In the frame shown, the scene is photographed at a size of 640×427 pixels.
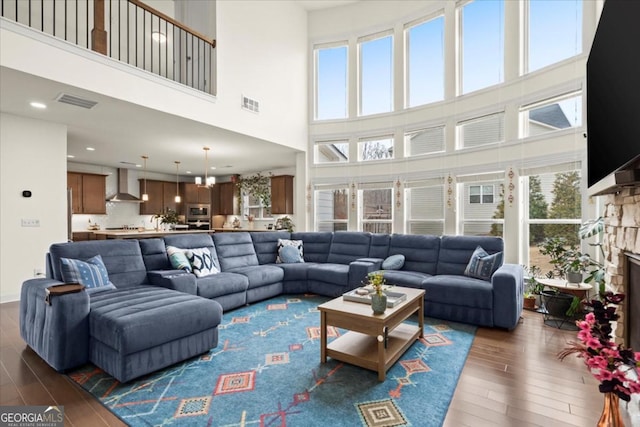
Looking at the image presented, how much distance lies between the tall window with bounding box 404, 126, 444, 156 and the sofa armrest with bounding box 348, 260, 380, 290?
261cm

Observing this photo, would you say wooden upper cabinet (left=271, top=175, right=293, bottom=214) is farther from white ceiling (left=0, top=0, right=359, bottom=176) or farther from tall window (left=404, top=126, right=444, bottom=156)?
tall window (left=404, top=126, right=444, bottom=156)

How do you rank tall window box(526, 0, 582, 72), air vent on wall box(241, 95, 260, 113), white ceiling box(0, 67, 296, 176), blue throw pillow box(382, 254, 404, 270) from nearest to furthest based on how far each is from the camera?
1. white ceiling box(0, 67, 296, 176)
2. tall window box(526, 0, 582, 72)
3. blue throw pillow box(382, 254, 404, 270)
4. air vent on wall box(241, 95, 260, 113)

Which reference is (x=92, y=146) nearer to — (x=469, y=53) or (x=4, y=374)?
(x=4, y=374)

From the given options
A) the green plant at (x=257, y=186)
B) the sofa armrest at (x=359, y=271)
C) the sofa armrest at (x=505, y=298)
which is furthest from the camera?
the green plant at (x=257, y=186)

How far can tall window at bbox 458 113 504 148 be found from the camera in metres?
4.88

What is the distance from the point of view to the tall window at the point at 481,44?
4.87 meters

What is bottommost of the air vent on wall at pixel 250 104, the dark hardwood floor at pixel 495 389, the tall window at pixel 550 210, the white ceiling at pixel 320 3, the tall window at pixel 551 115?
the dark hardwood floor at pixel 495 389

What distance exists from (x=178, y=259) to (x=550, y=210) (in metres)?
4.97

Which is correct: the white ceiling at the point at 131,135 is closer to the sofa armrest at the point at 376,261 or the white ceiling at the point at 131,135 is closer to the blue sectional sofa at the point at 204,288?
the blue sectional sofa at the point at 204,288

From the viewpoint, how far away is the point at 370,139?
6.55 meters

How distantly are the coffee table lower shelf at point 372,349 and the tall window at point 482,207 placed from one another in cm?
280

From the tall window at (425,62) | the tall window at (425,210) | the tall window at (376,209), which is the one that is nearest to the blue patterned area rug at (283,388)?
the tall window at (425,210)

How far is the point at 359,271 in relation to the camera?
14.4 ft

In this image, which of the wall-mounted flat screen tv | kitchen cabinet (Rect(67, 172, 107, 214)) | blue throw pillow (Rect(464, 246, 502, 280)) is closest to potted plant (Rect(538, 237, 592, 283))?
blue throw pillow (Rect(464, 246, 502, 280))
